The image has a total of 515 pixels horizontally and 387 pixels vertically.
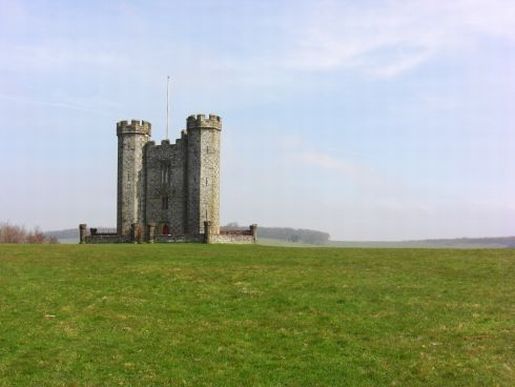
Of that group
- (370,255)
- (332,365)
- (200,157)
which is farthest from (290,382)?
(200,157)

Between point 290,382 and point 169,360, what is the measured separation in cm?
331

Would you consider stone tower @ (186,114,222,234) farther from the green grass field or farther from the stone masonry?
the green grass field

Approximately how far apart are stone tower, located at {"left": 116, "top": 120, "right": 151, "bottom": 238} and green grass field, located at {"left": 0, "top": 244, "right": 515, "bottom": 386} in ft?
143

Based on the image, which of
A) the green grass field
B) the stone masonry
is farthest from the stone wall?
the green grass field

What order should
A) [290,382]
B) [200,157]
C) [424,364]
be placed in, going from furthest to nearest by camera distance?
[200,157], [424,364], [290,382]

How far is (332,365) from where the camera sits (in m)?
15.6

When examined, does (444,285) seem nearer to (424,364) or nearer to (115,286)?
(424,364)

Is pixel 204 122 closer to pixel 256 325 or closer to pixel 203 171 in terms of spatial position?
pixel 203 171

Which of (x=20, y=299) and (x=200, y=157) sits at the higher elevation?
(x=200, y=157)

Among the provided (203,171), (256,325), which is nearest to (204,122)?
(203,171)

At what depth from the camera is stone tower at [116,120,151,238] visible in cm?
7338

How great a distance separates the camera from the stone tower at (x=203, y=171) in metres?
70.0

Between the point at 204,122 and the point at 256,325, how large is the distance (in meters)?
52.8

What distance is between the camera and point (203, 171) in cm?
7006
